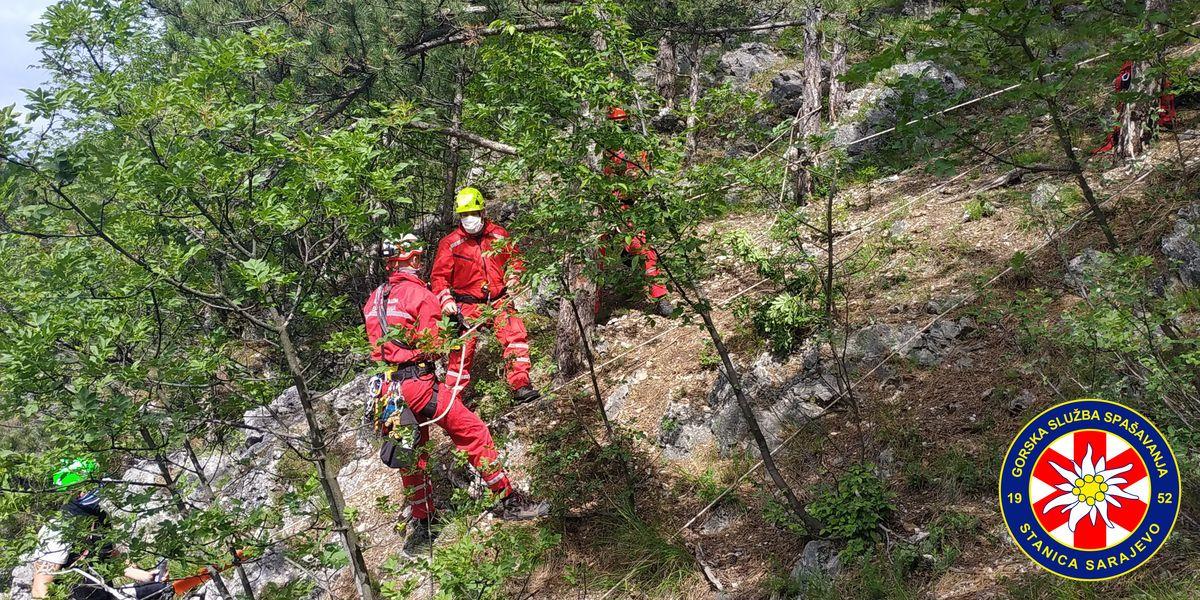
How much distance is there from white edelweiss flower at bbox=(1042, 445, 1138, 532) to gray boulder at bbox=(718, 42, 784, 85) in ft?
41.9

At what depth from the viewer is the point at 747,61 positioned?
14.5 metres

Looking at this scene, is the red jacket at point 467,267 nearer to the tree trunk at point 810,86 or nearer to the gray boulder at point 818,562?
the tree trunk at point 810,86

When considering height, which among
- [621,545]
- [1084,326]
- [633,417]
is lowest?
[621,545]

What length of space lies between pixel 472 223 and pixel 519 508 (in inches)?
107

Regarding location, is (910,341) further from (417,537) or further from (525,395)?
(417,537)

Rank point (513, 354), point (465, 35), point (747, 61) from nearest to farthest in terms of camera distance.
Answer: point (513, 354) < point (465, 35) < point (747, 61)

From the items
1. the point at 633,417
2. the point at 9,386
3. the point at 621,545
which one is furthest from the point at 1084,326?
the point at 9,386

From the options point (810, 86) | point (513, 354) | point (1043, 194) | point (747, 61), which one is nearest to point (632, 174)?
point (513, 354)

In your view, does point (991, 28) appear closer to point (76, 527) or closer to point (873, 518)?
point (873, 518)

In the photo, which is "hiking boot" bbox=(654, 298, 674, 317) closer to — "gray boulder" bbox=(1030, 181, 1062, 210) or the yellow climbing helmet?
the yellow climbing helmet

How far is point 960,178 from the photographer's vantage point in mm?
7449

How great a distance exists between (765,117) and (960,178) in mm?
4793

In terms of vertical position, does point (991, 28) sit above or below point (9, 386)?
below

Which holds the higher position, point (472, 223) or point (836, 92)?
point (836, 92)
